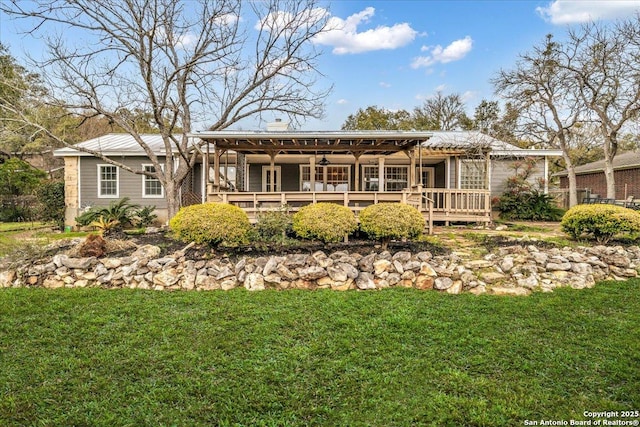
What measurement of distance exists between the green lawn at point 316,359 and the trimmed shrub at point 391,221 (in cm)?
175

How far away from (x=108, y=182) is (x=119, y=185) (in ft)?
1.50

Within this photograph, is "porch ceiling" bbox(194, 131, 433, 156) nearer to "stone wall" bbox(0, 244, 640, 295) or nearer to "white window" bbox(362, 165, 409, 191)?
"white window" bbox(362, 165, 409, 191)

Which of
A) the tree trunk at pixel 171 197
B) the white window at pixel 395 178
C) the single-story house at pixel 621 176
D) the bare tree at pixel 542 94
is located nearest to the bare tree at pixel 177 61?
the tree trunk at pixel 171 197

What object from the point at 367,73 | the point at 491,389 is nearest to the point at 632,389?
the point at 491,389

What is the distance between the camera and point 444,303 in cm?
475

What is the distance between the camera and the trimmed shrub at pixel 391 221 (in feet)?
21.5

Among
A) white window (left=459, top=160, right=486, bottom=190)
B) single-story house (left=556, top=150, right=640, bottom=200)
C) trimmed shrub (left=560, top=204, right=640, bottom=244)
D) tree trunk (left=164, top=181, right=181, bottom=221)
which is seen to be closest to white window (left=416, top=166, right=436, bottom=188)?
white window (left=459, top=160, right=486, bottom=190)

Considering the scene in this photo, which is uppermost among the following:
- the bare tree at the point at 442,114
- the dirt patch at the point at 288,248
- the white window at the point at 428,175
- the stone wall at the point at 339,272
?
the bare tree at the point at 442,114

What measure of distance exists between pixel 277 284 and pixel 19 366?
123 inches

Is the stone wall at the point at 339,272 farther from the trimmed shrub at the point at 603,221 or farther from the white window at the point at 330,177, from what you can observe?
the white window at the point at 330,177

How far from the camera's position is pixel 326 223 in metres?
6.49

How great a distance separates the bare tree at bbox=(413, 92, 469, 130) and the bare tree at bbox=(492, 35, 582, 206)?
51.0 ft

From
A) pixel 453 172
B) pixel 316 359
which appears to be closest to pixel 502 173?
pixel 453 172

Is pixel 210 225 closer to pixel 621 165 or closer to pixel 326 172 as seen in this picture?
pixel 326 172
